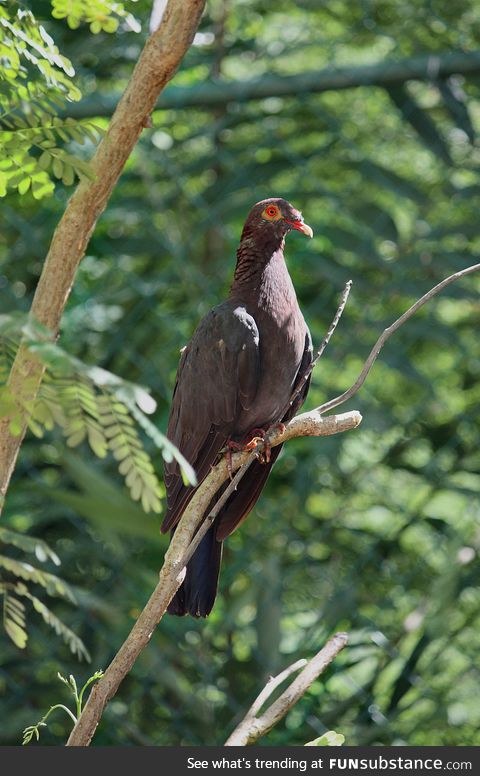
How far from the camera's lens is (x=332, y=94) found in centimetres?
361

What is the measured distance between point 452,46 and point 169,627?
6.86 ft

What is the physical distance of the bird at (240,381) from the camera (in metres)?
2.02

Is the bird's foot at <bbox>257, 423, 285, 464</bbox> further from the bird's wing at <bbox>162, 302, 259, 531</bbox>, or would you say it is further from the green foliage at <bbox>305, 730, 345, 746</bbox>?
the green foliage at <bbox>305, 730, 345, 746</bbox>

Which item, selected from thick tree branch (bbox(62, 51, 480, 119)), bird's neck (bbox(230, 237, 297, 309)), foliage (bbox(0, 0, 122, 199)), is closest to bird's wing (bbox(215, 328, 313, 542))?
bird's neck (bbox(230, 237, 297, 309))

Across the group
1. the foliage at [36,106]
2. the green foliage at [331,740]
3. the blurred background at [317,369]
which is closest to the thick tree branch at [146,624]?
the green foliage at [331,740]

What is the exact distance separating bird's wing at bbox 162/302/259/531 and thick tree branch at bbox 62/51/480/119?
145 centimetres

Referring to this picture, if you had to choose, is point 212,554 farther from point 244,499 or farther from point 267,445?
point 267,445

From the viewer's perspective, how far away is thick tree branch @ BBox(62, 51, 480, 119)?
10.8 ft

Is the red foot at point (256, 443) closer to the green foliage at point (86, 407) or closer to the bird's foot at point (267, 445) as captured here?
the bird's foot at point (267, 445)

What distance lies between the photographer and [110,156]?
1.51m

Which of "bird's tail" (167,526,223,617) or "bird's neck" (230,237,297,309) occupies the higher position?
"bird's neck" (230,237,297,309)

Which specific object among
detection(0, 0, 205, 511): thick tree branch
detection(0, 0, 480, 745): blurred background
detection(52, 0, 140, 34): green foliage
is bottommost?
detection(0, 0, 480, 745): blurred background

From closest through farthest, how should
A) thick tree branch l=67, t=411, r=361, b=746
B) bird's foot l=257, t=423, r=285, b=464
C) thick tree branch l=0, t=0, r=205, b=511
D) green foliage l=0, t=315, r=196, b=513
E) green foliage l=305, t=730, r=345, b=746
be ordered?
green foliage l=0, t=315, r=196, b=513, thick tree branch l=67, t=411, r=361, b=746, green foliage l=305, t=730, r=345, b=746, thick tree branch l=0, t=0, r=205, b=511, bird's foot l=257, t=423, r=285, b=464

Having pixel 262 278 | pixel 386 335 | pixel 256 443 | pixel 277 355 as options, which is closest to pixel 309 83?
pixel 262 278
